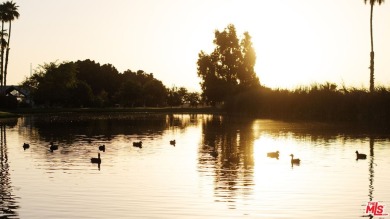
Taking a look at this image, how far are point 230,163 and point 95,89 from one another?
148 m

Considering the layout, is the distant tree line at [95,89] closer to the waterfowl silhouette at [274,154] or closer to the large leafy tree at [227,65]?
the large leafy tree at [227,65]

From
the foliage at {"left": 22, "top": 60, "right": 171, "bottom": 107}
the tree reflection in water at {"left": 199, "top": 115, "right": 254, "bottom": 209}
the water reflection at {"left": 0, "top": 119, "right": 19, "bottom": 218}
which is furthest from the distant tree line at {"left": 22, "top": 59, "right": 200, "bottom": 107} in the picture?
the water reflection at {"left": 0, "top": 119, "right": 19, "bottom": 218}

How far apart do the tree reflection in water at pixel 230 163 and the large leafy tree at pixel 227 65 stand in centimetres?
8168

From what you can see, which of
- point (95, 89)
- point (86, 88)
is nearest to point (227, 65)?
point (86, 88)

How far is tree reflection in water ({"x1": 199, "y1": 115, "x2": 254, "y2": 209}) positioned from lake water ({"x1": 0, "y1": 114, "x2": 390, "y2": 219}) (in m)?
0.05

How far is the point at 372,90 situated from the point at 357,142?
1092 inches

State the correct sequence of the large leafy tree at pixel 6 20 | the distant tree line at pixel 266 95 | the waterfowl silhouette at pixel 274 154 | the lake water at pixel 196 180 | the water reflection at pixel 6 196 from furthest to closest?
the large leafy tree at pixel 6 20
the distant tree line at pixel 266 95
the waterfowl silhouette at pixel 274 154
the lake water at pixel 196 180
the water reflection at pixel 6 196

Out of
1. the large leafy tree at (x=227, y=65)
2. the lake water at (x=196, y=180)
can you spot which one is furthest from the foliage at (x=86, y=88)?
the lake water at (x=196, y=180)

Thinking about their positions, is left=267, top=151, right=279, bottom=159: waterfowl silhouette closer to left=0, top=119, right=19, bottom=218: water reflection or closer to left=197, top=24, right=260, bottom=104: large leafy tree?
left=0, top=119, right=19, bottom=218: water reflection

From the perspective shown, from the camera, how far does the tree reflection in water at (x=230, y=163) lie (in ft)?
78.8

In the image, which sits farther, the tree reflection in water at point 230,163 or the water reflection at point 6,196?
the tree reflection in water at point 230,163

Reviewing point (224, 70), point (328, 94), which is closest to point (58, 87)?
point (224, 70)

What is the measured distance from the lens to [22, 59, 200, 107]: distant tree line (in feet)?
457

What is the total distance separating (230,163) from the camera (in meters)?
33.6
